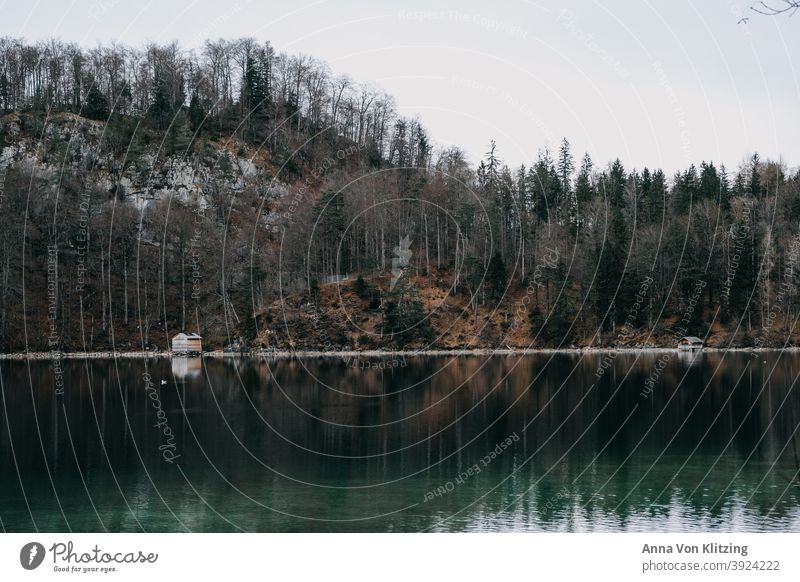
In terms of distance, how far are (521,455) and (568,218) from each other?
9018cm

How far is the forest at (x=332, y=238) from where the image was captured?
4252 inches

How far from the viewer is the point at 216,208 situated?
129125 millimetres

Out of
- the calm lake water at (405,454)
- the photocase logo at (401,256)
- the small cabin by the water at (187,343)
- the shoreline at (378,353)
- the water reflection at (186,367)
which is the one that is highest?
the photocase logo at (401,256)

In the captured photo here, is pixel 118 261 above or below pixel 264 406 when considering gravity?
above

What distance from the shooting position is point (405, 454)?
41969 mm

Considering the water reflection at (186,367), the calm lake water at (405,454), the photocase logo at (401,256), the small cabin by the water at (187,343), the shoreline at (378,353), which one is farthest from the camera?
the photocase logo at (401,256)

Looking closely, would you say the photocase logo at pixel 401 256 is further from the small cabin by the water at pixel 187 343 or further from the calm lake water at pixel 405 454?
the calm lake water at pixel 405 454

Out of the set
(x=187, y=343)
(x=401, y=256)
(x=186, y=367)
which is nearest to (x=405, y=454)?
(x=186, y=367)

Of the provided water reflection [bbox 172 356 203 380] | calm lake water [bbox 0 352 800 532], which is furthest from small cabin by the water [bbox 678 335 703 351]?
water reflection [bbox 172 356 203 380]
